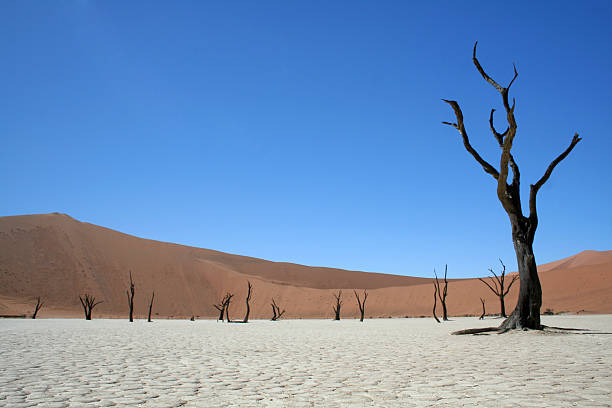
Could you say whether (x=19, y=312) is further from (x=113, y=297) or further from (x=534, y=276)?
(x=534, y=276)

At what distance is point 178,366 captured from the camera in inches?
330

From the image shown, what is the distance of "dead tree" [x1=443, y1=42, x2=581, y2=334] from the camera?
14.8 m

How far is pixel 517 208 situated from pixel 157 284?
5577 centimetres

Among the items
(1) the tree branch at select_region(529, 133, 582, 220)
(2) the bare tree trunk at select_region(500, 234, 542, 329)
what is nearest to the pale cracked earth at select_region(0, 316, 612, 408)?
(2) the bare tree trunk at select_region(500, 234, 542, 329)

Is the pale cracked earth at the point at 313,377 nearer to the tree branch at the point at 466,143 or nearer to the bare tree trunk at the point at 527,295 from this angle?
the bare tree trunk at the point at 527,295

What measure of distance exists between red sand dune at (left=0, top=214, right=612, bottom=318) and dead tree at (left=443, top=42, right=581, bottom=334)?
30969 mm

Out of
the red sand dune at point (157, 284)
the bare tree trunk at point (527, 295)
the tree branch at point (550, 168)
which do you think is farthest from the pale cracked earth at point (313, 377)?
the red sand dune at point (157, 284)

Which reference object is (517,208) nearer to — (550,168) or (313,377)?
(550,168)

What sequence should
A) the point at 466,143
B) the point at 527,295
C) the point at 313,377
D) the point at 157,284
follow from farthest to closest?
the point at 157,284, the point at 466,143, the point at 527,295, the point at 313,377

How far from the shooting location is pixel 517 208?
50.4 ft

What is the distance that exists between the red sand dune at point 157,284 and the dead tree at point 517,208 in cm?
3097

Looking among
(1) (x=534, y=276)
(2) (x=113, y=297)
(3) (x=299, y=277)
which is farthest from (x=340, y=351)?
(3) (x=299, y=277)

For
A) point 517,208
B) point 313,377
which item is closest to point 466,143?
point 517,208

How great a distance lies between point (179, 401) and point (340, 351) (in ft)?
20.9
